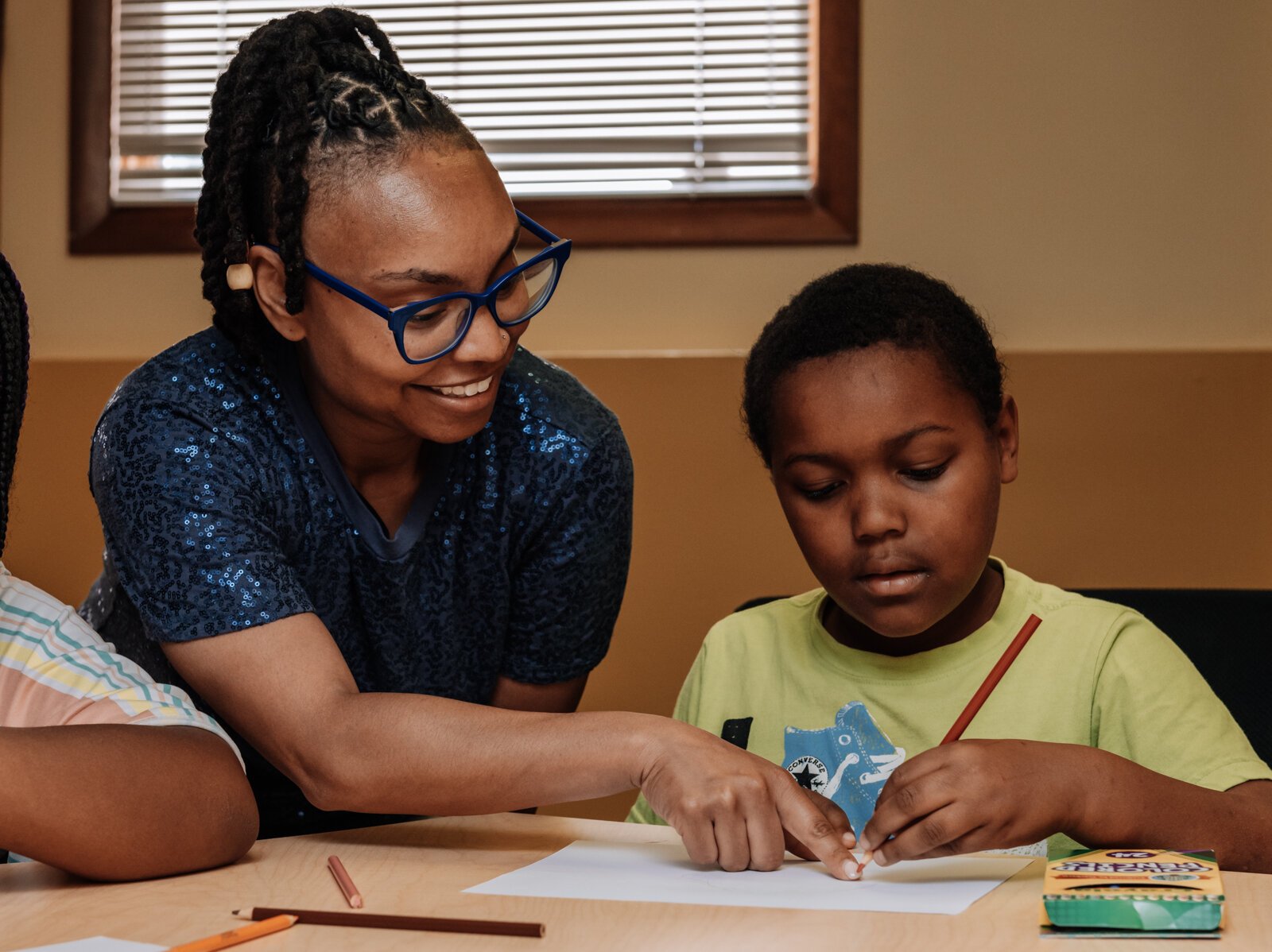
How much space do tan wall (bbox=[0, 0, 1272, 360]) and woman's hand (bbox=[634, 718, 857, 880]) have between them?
4.69 feet

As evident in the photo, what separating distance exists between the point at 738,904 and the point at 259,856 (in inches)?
14.2

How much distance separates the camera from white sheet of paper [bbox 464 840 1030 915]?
2.75 feet

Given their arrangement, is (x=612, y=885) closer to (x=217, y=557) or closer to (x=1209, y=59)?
(x=217, y=557)

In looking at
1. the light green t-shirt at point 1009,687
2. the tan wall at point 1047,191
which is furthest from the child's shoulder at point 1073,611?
the tan wall at point 1047,191

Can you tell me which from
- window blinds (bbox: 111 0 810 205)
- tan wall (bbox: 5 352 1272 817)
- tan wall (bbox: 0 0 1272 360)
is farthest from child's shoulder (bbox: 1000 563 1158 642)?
window blinds (bbox: 111 0 810 205)

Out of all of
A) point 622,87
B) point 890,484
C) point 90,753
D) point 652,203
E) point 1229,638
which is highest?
point 622,87

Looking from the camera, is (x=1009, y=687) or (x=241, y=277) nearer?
(x=241, y=277)

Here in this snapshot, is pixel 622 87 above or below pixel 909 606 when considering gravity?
above

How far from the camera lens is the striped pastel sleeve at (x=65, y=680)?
99 cm

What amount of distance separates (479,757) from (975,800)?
1.12ft

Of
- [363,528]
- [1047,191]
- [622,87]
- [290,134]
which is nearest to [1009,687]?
[363,528]

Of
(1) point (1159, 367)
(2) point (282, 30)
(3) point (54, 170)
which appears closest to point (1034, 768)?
(2) point (282, 30)

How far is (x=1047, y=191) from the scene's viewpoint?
87.8 inches

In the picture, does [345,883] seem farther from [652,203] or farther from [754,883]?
[652,203]
